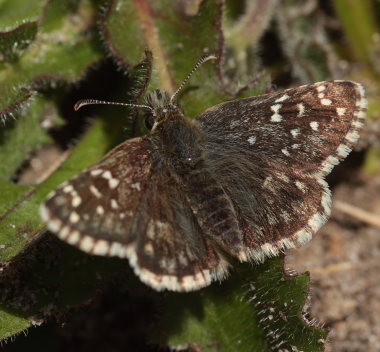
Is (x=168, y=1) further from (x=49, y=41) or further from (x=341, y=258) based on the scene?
(x=341, y=258)

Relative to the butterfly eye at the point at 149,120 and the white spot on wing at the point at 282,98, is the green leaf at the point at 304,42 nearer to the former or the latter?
the white spot on wing at the point at 282,98

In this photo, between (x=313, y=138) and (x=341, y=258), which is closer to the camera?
(x=313, y=138)

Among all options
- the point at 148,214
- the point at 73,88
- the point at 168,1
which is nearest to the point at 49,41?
the point at 73,88

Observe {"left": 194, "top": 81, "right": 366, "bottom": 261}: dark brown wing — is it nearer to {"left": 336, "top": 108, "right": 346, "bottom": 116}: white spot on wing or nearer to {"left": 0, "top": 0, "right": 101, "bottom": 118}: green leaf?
{"left": 336, "top": 108, "right": 346, "bottom": 116}: white spot on wing

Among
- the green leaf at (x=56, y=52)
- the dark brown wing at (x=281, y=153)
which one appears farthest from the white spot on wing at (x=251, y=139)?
the green leaf at (x=56, y=52)

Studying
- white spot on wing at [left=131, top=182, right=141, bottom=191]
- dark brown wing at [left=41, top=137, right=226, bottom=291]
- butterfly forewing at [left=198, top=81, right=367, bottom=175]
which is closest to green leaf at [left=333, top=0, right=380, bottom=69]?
butterfly forewing at [left=198, top=81, right=367, bottom=175]
